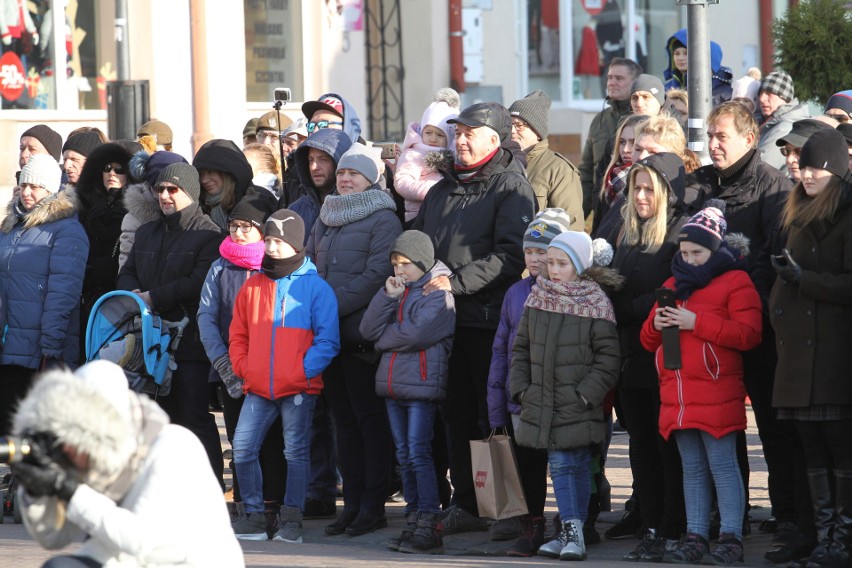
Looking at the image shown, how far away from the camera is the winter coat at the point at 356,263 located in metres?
8.52

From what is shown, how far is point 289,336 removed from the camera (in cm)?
837

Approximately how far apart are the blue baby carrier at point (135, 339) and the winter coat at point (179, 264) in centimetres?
6

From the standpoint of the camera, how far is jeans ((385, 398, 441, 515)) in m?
8.16

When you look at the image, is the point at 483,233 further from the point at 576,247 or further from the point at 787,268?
the point at 787,268

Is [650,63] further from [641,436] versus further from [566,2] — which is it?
[641,436]

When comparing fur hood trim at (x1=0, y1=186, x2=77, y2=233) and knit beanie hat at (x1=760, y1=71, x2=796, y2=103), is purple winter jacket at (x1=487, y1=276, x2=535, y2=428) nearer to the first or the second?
fur hood trim at (x1=0, y1=186, x2=77, y2=233)

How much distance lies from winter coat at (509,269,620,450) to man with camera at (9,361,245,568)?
3.08 m

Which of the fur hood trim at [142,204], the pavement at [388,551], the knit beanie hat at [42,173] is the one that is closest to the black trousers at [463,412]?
the pavement at [388,551]

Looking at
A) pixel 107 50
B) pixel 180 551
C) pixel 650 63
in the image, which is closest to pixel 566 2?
pixel 650 63

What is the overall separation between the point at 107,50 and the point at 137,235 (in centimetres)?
971

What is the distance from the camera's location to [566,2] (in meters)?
23.4

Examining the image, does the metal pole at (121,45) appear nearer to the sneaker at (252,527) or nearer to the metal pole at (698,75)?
the sneaker at (252,527)

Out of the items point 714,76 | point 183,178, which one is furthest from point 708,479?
point 714,76

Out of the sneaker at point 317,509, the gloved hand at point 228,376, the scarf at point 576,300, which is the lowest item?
the sneaker at point 317,509
